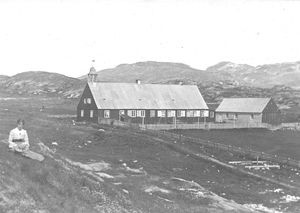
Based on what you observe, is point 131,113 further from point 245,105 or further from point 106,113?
point 245,105

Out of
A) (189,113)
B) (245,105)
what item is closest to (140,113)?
(189,113)

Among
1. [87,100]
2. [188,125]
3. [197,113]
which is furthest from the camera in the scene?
[197,113]

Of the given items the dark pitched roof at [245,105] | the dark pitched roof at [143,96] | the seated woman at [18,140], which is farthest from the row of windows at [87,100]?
the seated woman at [18,140]

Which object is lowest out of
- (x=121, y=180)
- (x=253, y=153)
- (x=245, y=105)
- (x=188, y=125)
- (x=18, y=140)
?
(x=121, y=180)

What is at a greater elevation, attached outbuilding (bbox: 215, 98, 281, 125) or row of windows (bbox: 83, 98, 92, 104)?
row of windows (bbox: 83, 98, 92, 104)

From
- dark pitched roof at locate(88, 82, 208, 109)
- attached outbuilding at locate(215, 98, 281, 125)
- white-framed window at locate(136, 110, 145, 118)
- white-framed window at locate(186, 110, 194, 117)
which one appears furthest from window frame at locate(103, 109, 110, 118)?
attached outbuilding at locate(215, 98, 281, 125)

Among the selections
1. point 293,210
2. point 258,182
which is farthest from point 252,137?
point 293,210

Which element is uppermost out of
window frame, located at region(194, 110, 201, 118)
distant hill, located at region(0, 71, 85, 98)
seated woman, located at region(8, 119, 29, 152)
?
distant hill, located at region(0, 71, 85, 98)

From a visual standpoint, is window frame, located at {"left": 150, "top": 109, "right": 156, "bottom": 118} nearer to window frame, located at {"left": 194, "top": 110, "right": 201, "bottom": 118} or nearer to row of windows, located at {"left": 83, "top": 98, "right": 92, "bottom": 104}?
window frame, located at {"left": 194, "top": 110, "right": 201, "bottom": 118}
